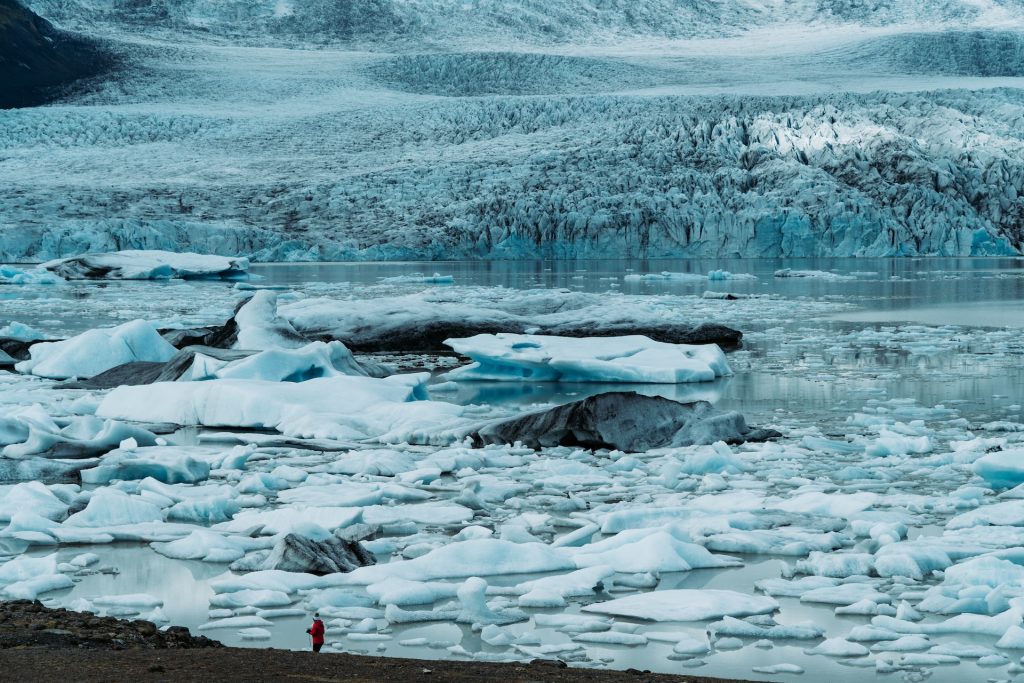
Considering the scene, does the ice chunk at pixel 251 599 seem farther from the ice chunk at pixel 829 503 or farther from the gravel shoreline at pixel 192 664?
the ice chunk at pixel 829 503

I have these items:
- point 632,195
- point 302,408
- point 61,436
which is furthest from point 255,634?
point 632,195

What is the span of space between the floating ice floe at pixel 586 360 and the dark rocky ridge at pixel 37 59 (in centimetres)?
3924

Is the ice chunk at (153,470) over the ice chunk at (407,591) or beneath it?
beneath

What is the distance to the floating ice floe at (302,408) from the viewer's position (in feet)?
18.5

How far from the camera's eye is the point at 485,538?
350cm

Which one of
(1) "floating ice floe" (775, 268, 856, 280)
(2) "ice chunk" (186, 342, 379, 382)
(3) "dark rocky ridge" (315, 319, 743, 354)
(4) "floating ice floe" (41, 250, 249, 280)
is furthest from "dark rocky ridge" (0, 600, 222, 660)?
(4) "floating ice floe" (41, 250, 249, 280)

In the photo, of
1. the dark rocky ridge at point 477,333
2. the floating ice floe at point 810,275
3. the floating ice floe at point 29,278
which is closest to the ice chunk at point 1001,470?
the dark rocky ridge at point 477,333

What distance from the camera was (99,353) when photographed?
309 inches

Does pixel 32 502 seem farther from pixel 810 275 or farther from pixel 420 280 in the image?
pixel 810 275

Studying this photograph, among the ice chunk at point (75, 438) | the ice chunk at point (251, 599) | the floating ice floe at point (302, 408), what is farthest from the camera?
the floating ice floe at point (302, 408)

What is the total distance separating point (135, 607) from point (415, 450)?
7.82 feet

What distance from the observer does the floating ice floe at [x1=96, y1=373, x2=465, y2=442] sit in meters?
5.64

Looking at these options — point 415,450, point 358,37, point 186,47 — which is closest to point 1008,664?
point 415,450

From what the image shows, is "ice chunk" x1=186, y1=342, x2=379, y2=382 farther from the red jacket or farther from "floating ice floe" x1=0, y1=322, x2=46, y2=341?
the red jacket
